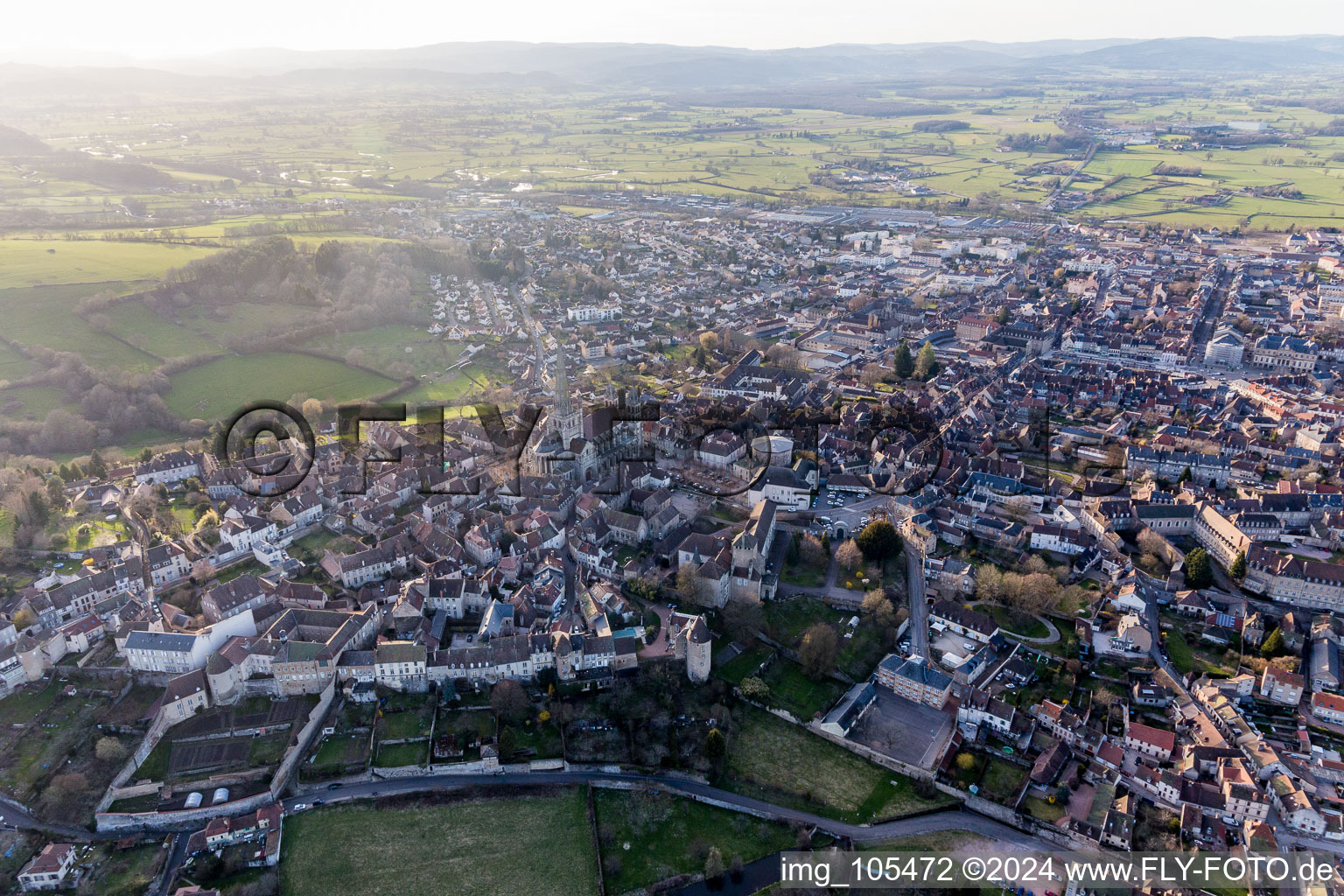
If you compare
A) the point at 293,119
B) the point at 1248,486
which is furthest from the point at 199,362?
the point at 293,119

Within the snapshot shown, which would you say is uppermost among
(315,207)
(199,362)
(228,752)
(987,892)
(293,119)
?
(293,119)

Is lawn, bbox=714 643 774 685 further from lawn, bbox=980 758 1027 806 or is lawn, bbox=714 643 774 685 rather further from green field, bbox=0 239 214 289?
green field, bbox=0 239 214 289

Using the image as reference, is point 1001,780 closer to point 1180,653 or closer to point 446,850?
point 1180,653

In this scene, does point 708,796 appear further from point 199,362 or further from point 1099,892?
point 199,362

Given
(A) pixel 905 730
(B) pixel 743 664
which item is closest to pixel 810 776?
(A) pixel 905 730

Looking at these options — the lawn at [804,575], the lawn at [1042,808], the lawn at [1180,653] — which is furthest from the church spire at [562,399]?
the lawn at [1180,653]

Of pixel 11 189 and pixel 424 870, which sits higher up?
pixel 11 189
